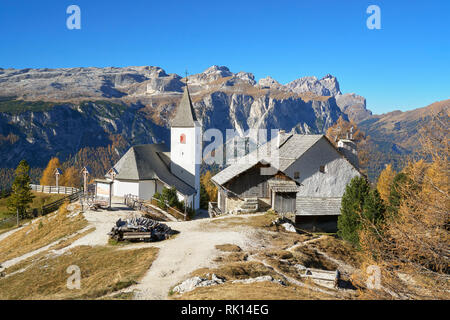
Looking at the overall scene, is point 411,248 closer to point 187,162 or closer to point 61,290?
point 61,290

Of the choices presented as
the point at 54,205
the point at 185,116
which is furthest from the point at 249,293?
the point at 54,205

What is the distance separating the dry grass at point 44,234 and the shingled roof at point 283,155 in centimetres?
→ 1442

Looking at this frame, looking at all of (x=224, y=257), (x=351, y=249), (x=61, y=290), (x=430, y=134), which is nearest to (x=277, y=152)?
(x=351, y=249)

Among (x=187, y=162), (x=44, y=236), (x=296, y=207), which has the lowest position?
(x=44, y=236)

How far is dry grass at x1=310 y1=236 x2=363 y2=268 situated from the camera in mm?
21797

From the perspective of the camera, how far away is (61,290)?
15680mm

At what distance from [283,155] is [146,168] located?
19.4m

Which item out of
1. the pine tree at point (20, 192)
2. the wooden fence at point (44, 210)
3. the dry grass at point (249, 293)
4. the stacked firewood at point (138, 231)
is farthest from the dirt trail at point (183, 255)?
the pine tree at point (20, 192)

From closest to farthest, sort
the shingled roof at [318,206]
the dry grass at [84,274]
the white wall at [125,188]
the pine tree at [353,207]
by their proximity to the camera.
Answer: the dry grass at [84,274], the pine tree at [353,207], the shingled roof at [318,206], the white wall at [125,188]

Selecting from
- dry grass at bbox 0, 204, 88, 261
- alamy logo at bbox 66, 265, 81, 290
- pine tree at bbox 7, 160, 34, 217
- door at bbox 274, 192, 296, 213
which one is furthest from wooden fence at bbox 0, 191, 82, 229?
door at bbox 274, 192, 296, 213

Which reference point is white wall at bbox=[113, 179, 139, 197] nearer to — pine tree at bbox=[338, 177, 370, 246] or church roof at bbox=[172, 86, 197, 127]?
church roof at bbox=[172, 86, 197, 127]

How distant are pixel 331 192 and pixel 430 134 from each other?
19.5m

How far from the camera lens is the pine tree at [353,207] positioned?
79.6ft

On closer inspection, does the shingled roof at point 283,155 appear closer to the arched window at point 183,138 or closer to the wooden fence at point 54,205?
the arched window at point 183,138
